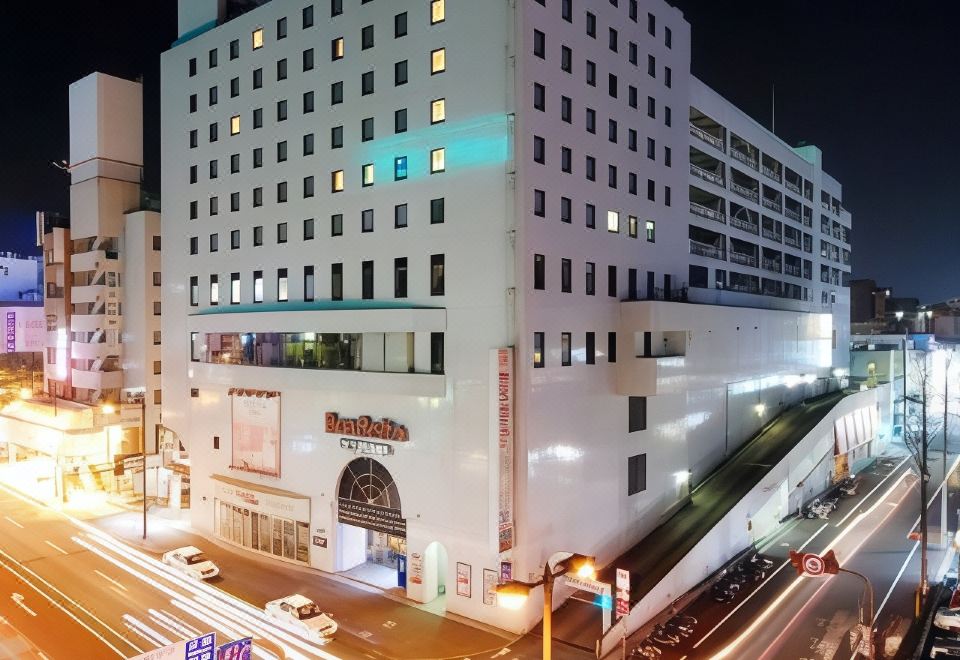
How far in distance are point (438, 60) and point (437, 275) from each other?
984cm

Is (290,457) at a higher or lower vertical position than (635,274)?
lower

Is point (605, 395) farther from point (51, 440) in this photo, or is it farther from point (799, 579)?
point (51, 440)

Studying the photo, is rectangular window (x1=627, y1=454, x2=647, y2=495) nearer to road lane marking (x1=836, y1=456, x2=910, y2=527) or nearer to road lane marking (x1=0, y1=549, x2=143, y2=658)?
road lane marking (x1=836, y1=456, x2=910, y2=527)

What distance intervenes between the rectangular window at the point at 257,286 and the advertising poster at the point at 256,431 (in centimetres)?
538

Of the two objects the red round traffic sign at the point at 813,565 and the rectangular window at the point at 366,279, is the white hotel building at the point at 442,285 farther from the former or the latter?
the red round traffic sign at the point at 813,565

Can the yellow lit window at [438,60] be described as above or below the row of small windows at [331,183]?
above

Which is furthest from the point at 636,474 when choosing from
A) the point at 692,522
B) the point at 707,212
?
the point at 707,212

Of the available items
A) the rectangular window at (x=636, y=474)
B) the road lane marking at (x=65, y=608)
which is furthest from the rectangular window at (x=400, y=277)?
the road lane marking at (x=65, y=608)

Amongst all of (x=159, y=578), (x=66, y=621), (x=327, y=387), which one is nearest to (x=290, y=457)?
(x=327, y=387)

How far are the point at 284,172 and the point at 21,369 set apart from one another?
6854 centimetres

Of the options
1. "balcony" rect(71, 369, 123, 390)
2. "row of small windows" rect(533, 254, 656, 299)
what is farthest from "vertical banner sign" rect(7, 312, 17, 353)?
"row of small windows" rect(533, 254, 656, 299)

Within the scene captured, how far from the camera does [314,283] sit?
3456 centimetres

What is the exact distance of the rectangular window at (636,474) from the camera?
33.7 metres

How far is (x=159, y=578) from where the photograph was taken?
32438 mm
